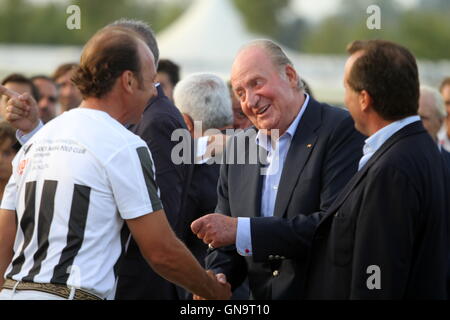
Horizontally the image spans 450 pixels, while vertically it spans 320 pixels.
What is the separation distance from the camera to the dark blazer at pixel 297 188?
4176mm

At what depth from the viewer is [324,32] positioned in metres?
66.1

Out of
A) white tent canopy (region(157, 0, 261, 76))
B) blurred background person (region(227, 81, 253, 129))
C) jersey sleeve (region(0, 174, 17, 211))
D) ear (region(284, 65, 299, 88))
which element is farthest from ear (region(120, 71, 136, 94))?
white tent canopy (region(157, 0, 261, 76))

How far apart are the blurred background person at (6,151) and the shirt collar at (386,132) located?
319 cm

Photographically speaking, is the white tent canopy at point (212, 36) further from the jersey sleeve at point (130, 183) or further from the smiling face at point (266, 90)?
the jersey sleeve at point (130, 183)

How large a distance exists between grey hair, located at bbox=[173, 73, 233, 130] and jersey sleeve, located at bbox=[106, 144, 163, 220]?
2702mm

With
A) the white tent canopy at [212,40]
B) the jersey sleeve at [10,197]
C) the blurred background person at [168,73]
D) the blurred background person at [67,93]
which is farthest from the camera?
the white tent canopy at [212,40]

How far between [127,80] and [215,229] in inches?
39.4

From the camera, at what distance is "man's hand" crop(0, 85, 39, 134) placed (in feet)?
15.2

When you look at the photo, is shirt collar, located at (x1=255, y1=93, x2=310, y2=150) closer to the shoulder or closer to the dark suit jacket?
the shoulder

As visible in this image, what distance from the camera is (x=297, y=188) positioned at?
168 inches

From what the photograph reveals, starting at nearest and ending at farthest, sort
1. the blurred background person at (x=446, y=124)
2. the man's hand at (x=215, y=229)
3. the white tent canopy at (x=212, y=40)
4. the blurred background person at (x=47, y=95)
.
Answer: the man's hand at (x=215, y=229), the blurred background person at (x=446, y=124), the blurred background person at (x=47, y=95), the white tent canopy at (x=212, y=40)

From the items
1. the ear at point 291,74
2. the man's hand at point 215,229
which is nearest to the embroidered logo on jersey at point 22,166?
the man's hand at point 215,229
